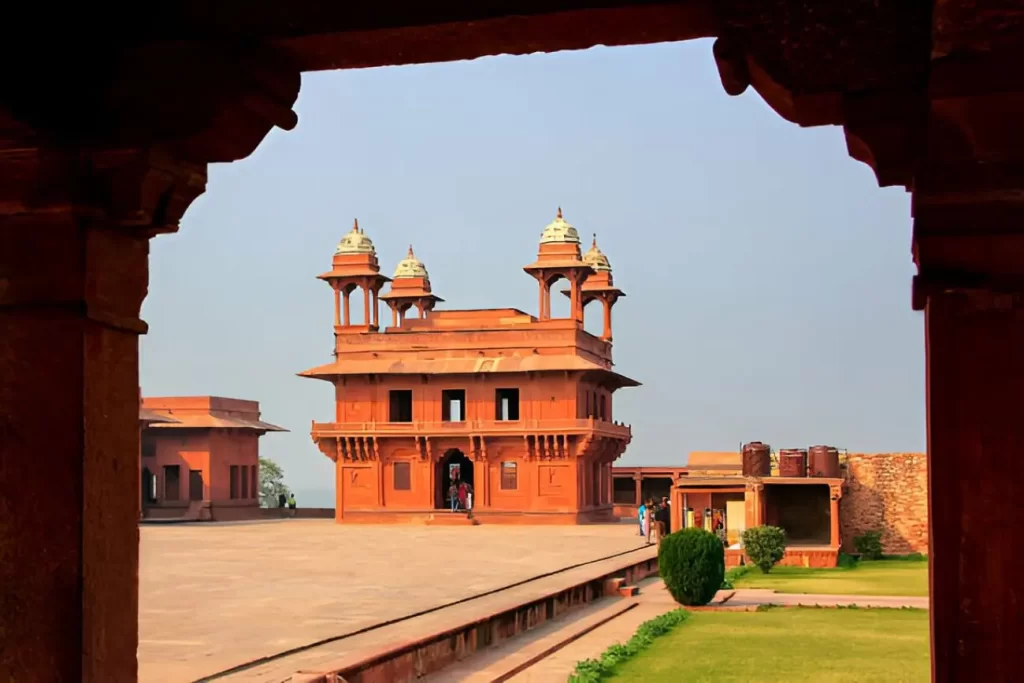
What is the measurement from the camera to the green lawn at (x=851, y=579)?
17906 mm

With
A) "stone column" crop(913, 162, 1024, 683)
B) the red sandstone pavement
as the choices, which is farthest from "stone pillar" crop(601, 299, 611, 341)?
"stone column" crop(913, 162, 1024, 683)

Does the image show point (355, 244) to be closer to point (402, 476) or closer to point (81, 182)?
point (402, 476)

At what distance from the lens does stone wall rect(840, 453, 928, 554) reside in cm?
2488

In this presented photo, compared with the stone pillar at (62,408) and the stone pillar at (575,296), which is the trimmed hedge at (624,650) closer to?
the stone pillar at (62,408)

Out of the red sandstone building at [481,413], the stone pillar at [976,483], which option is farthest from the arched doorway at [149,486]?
the stone pillar at [976,483]

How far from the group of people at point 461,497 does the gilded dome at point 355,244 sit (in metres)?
8.00

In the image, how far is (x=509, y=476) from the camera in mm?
35844

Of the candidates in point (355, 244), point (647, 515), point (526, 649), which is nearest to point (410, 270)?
point (355, 244)

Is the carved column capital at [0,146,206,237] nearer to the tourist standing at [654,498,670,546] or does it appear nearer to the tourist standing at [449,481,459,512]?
the tourist standing at [654,498,670,546]

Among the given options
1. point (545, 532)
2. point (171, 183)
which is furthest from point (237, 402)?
point (171, 183)

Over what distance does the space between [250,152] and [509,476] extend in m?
32.4

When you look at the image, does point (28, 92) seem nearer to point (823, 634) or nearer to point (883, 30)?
point (883, 30)

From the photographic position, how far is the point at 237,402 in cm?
4562

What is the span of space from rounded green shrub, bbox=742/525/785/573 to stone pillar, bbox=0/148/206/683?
1854 centimetres
